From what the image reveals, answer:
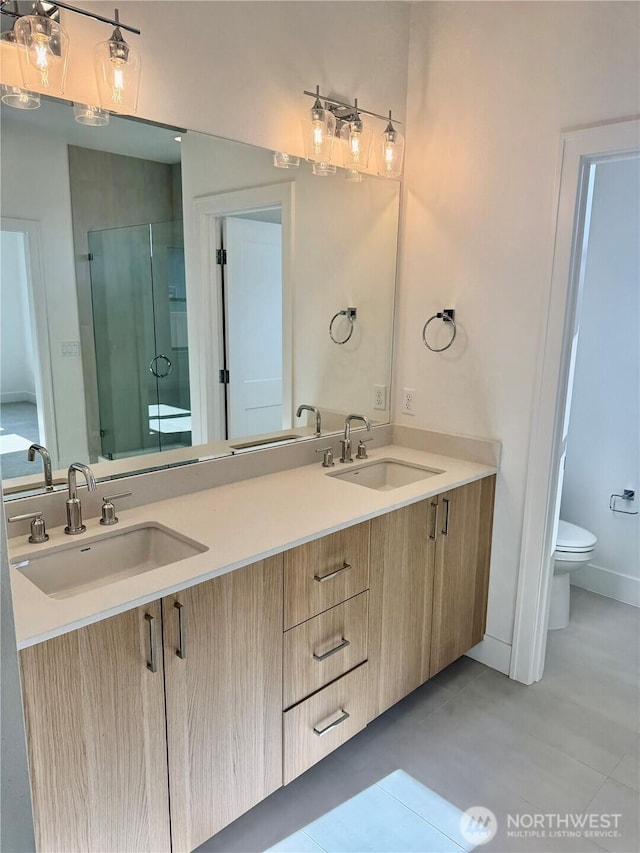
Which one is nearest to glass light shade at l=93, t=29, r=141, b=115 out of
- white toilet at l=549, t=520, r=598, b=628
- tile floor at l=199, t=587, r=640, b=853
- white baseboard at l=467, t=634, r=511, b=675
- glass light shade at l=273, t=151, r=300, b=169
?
glass light shade at l=273, t=151, r=300, b=169

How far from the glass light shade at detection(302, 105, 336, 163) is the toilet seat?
2000 millimetres

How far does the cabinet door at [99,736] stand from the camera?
1130mm

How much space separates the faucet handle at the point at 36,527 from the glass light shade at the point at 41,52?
108 centimetres

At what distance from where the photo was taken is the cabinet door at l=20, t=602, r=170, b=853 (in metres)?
1.13

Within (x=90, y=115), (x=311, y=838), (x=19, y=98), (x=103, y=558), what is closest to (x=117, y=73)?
(x=90, y=115)

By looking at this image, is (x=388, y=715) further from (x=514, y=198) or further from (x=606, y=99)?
(x=606, y=99)

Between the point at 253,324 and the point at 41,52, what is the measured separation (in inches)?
40.6

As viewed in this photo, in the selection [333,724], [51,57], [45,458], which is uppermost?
[51,57]

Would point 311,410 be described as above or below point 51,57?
below

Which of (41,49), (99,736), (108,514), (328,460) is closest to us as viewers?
(99,736)

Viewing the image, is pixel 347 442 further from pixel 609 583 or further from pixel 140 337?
pixel 609 583

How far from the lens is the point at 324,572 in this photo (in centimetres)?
166

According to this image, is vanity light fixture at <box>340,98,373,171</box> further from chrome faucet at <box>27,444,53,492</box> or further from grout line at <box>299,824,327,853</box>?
grout line at <box>299,824,327,853</box>

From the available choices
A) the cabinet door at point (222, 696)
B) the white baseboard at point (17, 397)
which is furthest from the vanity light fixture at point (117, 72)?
the cabinet door at point (222, 696)
